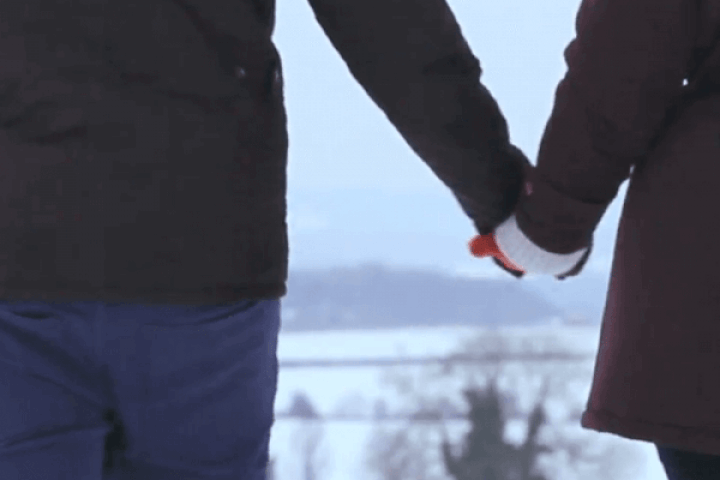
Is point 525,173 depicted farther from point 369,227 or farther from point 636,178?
point 369,227

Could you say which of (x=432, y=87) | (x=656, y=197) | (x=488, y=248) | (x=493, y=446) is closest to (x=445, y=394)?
(x=493, y=446)

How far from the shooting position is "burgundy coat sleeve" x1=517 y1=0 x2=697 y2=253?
32.4 inches

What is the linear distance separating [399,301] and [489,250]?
1.59 meters

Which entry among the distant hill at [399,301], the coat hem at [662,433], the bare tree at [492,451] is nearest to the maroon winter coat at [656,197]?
the coat hem at [662,433]

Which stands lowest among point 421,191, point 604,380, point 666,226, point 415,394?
point 421,191

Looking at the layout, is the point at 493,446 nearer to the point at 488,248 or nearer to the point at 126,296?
the point at 488,248

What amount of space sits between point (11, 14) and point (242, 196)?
8.5 inches

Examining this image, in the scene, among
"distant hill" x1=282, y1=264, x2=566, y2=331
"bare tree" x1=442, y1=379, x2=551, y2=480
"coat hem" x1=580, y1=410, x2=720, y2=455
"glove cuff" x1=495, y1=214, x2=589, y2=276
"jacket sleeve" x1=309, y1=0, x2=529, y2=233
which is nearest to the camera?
"coat hem" x1=580, y1=410, x2=720, y2=455

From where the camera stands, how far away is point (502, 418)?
207 cm

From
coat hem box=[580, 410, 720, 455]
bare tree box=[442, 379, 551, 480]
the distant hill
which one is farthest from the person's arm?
the distant hill

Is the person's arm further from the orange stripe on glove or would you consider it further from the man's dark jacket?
the man's dark jacket

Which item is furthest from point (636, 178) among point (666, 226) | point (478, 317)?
point (478, 317)

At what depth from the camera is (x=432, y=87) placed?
949 millimetres

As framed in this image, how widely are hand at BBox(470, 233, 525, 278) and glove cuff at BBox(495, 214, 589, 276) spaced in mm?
35
